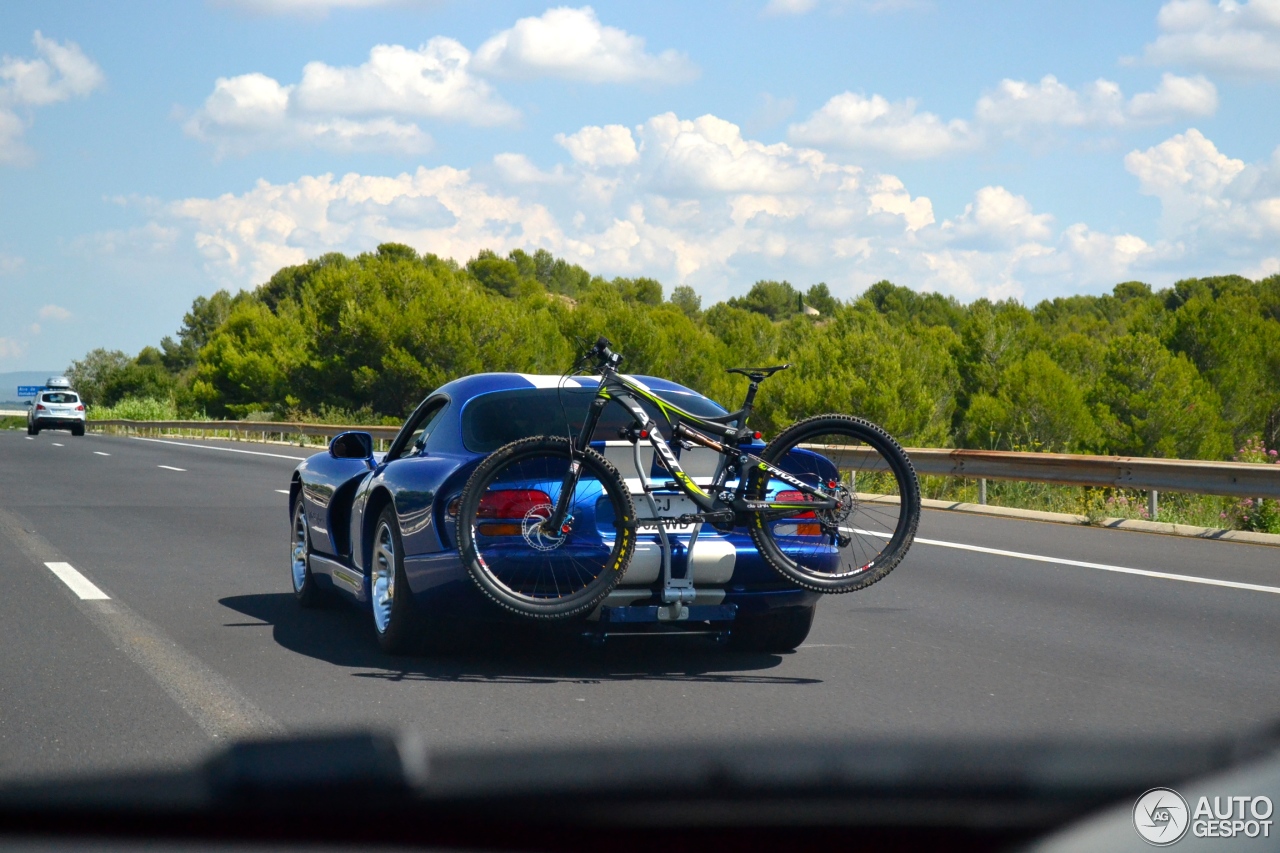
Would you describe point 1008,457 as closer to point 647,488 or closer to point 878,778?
point 647,488

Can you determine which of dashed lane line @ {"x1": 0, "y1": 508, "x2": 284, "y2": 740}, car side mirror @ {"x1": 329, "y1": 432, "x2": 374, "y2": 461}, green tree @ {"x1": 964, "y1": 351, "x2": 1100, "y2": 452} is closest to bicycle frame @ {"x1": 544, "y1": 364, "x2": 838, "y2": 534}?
dashed lane line @ {"x1": 0, "y1": 508, "x2": 284, "y2": 740}

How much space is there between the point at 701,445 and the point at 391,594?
1.69m

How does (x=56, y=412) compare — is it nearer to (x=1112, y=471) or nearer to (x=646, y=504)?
(x=1112, y=471)

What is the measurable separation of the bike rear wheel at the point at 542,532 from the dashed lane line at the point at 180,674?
3.80 ft

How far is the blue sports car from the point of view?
6527 mm

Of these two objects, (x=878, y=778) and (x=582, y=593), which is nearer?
(x=878, y=778)

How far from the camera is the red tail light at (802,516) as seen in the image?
6.75 meters

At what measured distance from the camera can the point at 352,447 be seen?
7.99 metres

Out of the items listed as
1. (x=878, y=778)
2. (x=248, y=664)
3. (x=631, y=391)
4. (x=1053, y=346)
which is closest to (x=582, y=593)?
(x=631, y=391)

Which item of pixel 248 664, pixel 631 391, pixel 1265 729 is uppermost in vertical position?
pixel 631 391

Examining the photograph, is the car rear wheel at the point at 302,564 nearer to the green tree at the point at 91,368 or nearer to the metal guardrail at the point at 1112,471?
the metal guardrail at the point at 1112,471

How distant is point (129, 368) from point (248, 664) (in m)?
129

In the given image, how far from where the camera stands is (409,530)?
6840mm

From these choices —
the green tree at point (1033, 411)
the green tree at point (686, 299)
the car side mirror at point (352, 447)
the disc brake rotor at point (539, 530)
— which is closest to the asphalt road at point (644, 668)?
the disc brake rotor at point (539, 530)
